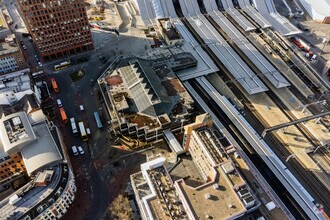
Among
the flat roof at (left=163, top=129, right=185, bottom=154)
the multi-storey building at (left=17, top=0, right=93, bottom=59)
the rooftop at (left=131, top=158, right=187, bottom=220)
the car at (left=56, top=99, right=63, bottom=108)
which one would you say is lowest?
the rooftop at (left=131, top=158, right=187, bottom=220)

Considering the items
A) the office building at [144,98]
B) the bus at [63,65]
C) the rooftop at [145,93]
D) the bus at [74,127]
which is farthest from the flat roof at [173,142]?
the bus at [63,65]

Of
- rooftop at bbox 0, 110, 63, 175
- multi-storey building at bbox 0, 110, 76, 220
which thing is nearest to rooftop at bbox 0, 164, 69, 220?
multi-storey building at bbox 0, 110, 76, 220

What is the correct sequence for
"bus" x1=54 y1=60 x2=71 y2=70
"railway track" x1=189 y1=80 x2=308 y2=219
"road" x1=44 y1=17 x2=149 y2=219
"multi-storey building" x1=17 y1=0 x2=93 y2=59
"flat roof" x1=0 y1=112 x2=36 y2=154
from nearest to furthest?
1. "flat roof" x1=0 y1=112 x2=36 y2=154
2. "railway track" x1=189 y1=80 x2=308 y2=219
3. "road" x1=44 y1=17 x2=149 y2=219
4. "multi-storey building" x1=17 y1=0 x2=93 y2=59
5. "bus" x1=54 y1=60 x2=71 y2=70

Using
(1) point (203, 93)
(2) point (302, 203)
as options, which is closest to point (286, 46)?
(1) point (203, 93)

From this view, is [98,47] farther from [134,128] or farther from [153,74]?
[134,128]

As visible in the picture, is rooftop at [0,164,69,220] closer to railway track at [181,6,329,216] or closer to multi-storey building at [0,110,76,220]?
multi-storey building at [0,110,76,220]

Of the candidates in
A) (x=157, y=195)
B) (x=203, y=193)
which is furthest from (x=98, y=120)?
(x=203, y=193)
